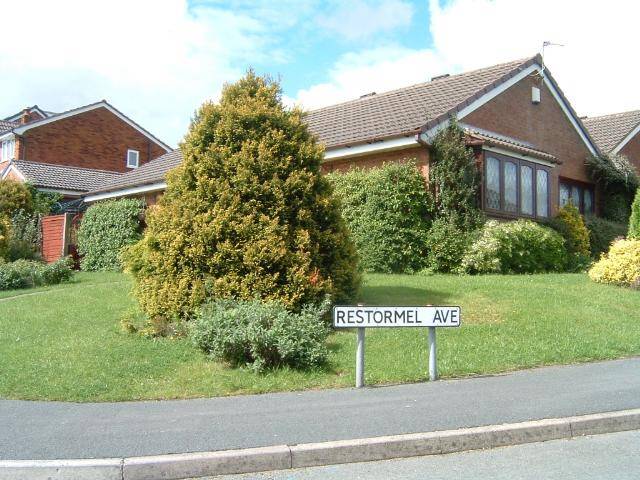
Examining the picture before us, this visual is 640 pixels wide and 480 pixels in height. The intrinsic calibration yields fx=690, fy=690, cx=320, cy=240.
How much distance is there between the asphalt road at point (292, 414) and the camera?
602 cm

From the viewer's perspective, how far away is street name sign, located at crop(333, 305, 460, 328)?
7.91 metres

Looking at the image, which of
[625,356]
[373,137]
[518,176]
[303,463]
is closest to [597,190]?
[518,176]

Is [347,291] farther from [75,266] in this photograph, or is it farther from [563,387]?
[75,266]

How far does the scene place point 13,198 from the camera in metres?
26.3

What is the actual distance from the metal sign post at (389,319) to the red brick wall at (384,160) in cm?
900

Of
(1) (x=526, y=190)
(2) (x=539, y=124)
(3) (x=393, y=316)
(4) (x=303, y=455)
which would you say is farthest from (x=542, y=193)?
(4) (x=303, y=455)

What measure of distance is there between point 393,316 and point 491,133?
1266 centimetres

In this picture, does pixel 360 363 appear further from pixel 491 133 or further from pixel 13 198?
pixel 13 198

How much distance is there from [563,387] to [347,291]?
12.8ft

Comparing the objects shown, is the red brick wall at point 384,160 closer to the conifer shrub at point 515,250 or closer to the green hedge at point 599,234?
the conifer shrub at point 515,250

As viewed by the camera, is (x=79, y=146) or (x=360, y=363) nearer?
(x=360, y=363)

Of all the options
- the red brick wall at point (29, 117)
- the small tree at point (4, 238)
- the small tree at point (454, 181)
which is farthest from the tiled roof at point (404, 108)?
the red brick wall at point (29, 117)

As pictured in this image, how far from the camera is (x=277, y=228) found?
1008 cm

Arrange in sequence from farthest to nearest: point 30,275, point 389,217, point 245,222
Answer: point 30,275 < point 389,217 < point 245,222
